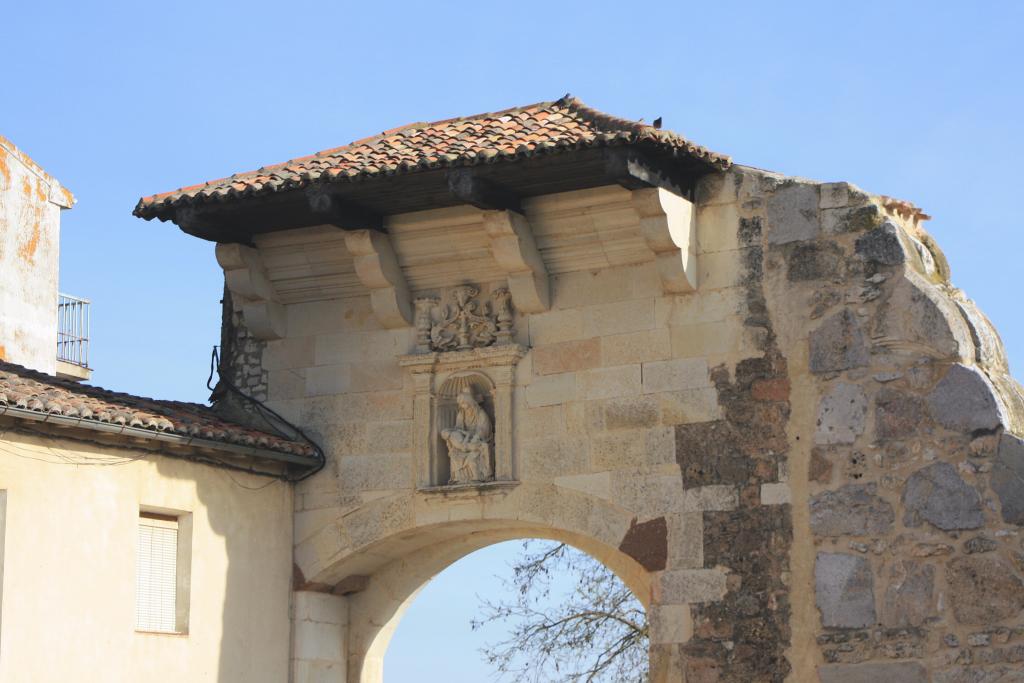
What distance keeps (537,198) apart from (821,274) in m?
1.94

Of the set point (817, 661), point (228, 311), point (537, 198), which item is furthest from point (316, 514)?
point (817, 661)

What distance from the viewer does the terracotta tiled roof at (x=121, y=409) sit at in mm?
10555

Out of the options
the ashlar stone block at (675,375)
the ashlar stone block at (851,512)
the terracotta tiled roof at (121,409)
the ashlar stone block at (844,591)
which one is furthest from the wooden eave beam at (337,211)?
the ashlar stone block at (844,591)

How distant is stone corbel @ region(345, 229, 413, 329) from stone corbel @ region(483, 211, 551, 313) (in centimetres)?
77

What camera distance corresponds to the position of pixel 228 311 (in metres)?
13.4

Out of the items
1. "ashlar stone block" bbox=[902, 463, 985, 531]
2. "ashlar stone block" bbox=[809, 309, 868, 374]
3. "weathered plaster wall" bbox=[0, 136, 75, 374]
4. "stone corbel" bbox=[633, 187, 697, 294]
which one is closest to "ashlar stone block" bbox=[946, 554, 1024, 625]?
"ashlar stone block" bbox=[902, 463, 985, 531]

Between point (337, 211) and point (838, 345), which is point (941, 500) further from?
point (337, 211)

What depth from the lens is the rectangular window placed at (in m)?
11.5

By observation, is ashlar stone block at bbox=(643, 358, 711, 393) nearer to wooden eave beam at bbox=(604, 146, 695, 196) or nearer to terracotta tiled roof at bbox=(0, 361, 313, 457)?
wooden eave beam at bbox=(604, 146, 695, 196)

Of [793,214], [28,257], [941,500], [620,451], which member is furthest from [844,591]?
[28,257]

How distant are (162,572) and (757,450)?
388 cm

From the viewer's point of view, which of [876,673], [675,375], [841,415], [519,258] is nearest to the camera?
[876,673]

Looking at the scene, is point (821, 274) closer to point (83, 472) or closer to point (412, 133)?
point (412, 133)

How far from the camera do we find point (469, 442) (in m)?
12.0
